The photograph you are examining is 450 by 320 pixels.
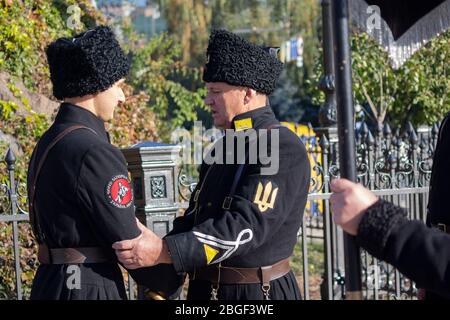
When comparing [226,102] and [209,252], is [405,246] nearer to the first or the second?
[209,252]

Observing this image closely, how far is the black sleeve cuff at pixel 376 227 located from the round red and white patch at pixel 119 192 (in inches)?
50.0

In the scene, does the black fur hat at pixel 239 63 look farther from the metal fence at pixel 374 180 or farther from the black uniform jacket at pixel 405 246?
the metal fence at pixel 374 180

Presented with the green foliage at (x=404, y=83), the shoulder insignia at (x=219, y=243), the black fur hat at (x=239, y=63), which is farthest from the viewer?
the green foliage at (x=404, y=83)

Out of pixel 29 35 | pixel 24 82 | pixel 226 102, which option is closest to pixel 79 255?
pixel 226 102

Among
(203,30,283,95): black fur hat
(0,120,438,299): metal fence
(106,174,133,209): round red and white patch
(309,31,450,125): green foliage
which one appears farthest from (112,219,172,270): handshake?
(309,31,450,125): green foliage

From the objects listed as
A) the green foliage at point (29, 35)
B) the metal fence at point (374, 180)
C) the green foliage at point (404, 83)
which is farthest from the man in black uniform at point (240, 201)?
the green foliage at point (404, 83)

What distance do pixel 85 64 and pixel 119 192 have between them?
0.56m

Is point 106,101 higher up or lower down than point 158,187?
higher up

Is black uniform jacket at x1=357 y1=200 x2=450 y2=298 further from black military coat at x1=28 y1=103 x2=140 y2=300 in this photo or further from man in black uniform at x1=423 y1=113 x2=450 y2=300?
black military coat at x1=28 y1=103 x2=140 y2=300

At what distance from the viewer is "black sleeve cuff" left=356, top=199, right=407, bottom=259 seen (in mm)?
2547

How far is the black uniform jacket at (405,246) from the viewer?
254cm

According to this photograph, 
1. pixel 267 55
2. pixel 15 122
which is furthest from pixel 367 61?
pixel 267 55

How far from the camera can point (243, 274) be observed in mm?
3852
